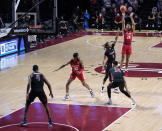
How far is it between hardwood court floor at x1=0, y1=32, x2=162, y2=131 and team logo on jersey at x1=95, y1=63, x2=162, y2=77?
0.86m

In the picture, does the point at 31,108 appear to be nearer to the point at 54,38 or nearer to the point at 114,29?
the point at 54,38

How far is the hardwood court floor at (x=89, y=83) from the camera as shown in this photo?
15805 mm

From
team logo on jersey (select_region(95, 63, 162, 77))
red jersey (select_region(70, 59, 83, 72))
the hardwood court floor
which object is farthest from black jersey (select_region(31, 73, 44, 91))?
team logo on jersey (select_region(95, 63, 162, 77))

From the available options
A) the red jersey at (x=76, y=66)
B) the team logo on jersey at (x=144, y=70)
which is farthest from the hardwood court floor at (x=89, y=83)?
the red jersey at (x=76, y=66)

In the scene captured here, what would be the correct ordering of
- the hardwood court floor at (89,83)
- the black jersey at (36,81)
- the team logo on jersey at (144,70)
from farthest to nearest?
the team logo on jersey at (144,70) → the hardwood court floor at (89,83) → the black jersey at (36,81)

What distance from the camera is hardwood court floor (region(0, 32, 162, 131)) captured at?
15805 millimetres

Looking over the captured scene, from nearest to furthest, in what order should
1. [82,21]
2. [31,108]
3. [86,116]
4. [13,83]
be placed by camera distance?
[86,116] < [31,108] < [13,83] < [82,21]

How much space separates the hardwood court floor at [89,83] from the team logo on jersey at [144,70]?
33.8 inches

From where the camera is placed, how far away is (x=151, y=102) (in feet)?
58.3

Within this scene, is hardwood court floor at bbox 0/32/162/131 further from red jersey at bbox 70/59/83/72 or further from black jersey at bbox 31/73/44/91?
black jersey at bbox 31/73/44/91

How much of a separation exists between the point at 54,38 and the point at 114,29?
7.65 meters

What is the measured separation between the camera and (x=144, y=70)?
78.1 ft

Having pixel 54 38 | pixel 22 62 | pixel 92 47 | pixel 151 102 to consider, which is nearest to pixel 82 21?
pixel 54 38

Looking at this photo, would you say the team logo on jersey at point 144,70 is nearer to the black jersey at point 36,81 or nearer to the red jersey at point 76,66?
the red jersey at point 76,66
